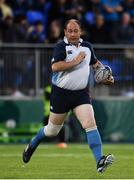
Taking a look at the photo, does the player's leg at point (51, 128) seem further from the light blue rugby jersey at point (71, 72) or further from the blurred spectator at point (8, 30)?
the blurred spectator at point (8, 30)

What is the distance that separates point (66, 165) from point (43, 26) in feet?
31.4

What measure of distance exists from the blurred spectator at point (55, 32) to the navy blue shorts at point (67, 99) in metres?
10.1

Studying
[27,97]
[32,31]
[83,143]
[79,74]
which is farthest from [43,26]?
[79,74]

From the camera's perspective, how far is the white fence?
68.2 feet

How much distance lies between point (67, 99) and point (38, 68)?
9720mm

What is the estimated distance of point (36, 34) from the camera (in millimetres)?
21531

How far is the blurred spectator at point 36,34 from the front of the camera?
21375mm

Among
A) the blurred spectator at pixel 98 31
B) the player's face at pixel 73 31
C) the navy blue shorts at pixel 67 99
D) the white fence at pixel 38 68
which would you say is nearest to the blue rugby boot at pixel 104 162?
the navy blue shorts at pixel 67 99

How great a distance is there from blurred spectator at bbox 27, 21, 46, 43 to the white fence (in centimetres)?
37

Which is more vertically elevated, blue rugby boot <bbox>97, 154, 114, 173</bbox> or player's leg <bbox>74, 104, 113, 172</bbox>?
player's leg <bbox>74, 104, 113, 172</bbox>

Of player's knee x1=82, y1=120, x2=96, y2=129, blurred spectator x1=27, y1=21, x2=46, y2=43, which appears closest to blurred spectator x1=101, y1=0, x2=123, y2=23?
blurred spectator x1=27, y1=21, x2=46, y2=43

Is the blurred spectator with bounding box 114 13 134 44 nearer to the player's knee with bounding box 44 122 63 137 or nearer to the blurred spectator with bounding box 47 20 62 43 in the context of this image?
the blurred spectator with bounding box 47 20 62 43

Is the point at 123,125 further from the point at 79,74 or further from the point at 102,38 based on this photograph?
the point at 79,74

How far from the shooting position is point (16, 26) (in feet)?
69.1
